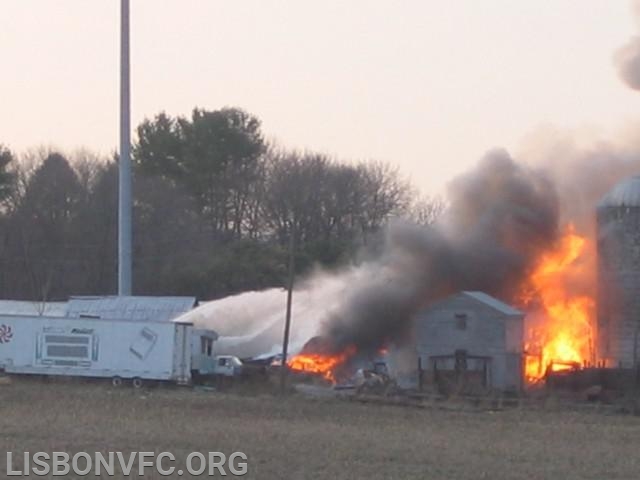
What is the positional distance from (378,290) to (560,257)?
8306mm

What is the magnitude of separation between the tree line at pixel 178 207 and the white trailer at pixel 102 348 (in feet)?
117

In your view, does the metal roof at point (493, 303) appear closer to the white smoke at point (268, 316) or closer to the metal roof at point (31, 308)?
the white smoke at point (268, 316)

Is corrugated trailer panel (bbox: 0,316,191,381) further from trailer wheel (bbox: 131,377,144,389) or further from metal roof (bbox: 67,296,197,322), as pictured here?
metal roof (bbox: 67,296,197,322)

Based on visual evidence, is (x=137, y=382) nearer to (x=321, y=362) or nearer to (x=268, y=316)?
(x=321, y=362)

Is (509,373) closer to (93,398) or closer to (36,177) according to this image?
(93,398)

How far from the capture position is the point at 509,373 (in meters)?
56.1

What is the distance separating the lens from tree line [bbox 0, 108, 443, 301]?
9938 cm

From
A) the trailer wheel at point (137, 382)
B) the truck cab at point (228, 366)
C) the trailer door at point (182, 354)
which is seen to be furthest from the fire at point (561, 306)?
the trailer wheel at point (137, 382)

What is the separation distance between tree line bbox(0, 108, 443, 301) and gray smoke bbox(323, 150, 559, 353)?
1161 inches

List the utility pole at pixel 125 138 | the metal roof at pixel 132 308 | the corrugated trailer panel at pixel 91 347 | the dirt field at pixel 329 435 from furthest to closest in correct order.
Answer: the metal roof at pixel 132 308 → the utility pole at pixel 125 138 → the corrugated trailer panel at pixel 91 347 → the dirt field at pixel 329 435

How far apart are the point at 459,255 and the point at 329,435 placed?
28.0m

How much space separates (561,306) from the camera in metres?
62.5

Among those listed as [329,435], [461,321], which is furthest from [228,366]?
[329,435]

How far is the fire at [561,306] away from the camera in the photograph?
6078cm
